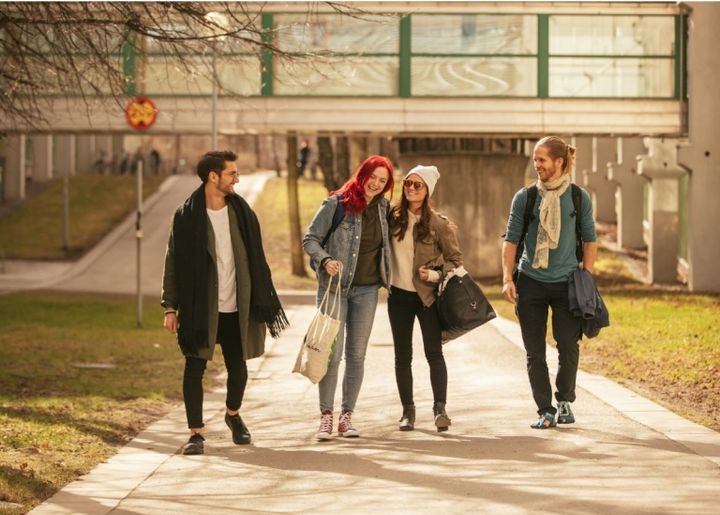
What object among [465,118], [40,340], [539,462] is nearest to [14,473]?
[539,462]

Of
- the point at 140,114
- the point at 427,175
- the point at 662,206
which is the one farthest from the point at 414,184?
the point at 662,206

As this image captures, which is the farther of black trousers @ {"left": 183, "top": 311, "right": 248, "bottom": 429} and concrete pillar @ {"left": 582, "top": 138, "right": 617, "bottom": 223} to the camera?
concrete pillar @ {"left": 582, "top": 138, "right": 617, "bottom": 223}

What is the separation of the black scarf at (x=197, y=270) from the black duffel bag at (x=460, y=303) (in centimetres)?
123

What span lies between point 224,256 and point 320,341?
0.84 metres

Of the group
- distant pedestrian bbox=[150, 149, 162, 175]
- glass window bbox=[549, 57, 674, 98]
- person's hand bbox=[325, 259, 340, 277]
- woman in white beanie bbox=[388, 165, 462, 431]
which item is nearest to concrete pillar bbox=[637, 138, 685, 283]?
glass window bbox=[549, 57, 674, 98]

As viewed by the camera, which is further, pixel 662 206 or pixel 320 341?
pixel 662 206

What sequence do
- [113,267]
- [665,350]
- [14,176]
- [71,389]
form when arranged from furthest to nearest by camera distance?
[14,176], [113,267], [665,350], [71,389]

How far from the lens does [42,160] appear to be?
62219 mm

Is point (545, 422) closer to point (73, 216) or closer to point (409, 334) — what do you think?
point (409, 334)

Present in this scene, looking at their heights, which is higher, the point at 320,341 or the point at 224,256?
the point at 224,256

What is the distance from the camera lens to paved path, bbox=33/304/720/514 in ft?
23.4

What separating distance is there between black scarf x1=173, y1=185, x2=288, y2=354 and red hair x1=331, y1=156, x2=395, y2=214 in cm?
72

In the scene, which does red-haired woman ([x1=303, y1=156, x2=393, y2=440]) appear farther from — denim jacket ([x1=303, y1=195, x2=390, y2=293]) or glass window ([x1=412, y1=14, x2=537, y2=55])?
glass window ([x1=412, y1=14, x2=537, y2=55])

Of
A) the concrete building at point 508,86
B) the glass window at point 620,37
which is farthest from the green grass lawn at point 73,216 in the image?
the glass window at point 620,37
